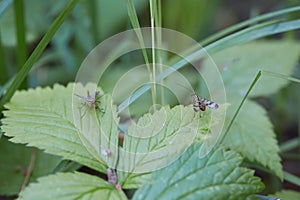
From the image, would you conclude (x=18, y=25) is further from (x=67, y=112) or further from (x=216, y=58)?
(x=216, y=58)

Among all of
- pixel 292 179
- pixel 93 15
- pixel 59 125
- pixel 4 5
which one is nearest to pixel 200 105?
pixel 59 125

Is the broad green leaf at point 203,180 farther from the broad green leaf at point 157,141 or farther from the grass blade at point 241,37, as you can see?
the grass blade at point 241,37

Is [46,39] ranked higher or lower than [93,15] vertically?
lower

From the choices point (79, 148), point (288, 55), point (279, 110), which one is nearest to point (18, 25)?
point (79, 148)

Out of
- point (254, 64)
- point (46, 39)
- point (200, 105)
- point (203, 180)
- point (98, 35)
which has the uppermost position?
point (98, 35)

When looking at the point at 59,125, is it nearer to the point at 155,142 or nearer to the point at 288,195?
the point at 155,142

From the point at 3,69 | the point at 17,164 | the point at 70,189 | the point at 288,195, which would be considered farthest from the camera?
the point at 3,69
